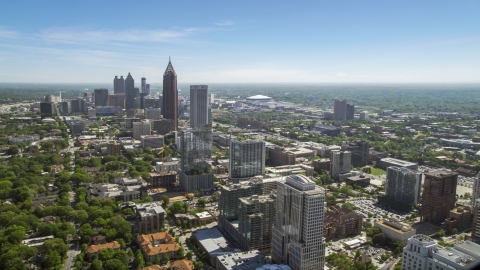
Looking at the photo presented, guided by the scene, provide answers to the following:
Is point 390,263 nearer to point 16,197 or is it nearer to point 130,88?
point 16,197

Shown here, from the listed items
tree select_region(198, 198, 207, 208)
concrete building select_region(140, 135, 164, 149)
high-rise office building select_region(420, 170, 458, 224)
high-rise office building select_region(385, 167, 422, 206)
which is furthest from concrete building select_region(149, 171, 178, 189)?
high-rise office building select_region(420, 170, 458, 224)

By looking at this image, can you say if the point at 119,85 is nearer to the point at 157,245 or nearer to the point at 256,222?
the point at 157,245

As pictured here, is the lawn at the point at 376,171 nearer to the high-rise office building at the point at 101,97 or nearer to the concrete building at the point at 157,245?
the concrete building at the point at 157,245

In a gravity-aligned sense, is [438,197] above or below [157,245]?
above

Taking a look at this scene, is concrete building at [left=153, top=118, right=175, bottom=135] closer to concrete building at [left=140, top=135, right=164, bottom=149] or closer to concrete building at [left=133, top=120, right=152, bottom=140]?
concrete building at [left=133, top=120, right=152, bottom=140]

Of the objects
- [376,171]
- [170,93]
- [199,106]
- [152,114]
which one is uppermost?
[170,93]

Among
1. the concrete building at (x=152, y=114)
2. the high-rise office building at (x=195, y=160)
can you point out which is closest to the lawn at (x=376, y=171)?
the high-rise office building at (x=195, y=160)

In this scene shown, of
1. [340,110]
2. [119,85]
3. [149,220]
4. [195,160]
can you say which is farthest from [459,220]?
[119,85]

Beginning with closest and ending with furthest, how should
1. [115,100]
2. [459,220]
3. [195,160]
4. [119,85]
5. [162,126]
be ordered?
[459,220]
[195,160]
[162,126]
[115,100]
[119,85]
